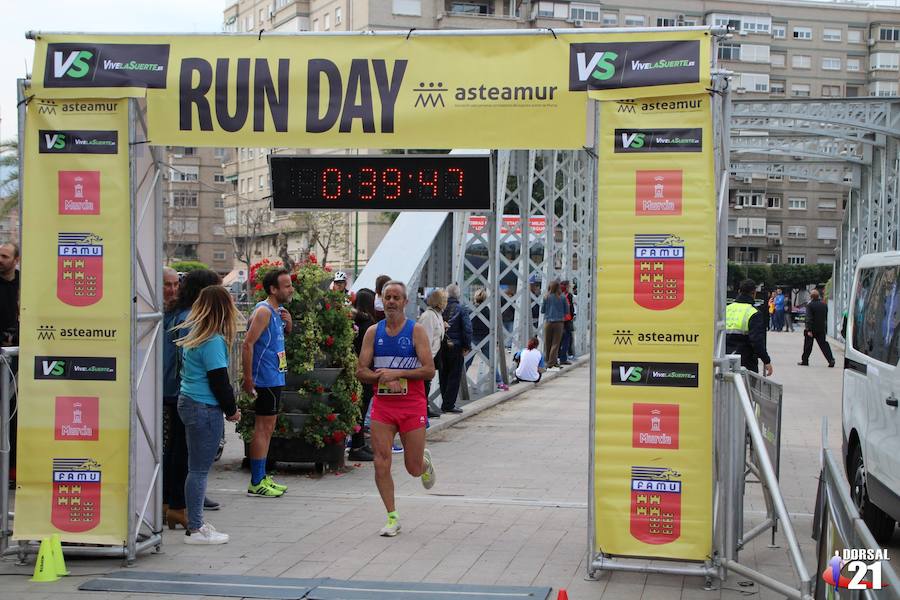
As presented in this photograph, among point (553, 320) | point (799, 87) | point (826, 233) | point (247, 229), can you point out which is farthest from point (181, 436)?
point (799, 87)

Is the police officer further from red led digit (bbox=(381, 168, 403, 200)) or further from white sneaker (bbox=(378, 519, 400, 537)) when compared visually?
white sneaker (bbox=(378, 519, 400, 537))

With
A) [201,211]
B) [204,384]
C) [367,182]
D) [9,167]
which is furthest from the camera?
[201,211]

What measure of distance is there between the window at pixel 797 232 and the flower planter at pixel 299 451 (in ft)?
281

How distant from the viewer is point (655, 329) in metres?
7.06

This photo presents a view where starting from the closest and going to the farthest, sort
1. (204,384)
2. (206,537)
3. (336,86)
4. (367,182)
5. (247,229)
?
(336,86)
(204,384)
(206,537)
(367,182)
(247,229)

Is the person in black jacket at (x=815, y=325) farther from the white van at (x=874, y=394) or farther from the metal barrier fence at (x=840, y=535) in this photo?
the metal barrier fence at (x=840, y=535)

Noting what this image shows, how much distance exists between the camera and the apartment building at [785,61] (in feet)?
281

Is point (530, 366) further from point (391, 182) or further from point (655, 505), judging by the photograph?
point (655, 505)

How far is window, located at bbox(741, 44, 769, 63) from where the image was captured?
88000mm

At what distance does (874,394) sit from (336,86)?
4.32 metres

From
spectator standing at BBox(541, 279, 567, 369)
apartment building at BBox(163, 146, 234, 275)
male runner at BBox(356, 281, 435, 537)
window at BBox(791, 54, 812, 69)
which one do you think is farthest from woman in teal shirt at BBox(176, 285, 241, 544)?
apartment building at BBox(163, 146, 234, 275)

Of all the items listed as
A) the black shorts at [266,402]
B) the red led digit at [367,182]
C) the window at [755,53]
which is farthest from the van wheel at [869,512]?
the window at [755,53]

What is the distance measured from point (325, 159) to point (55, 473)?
420cm

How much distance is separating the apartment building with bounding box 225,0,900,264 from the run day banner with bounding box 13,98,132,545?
7883cm
